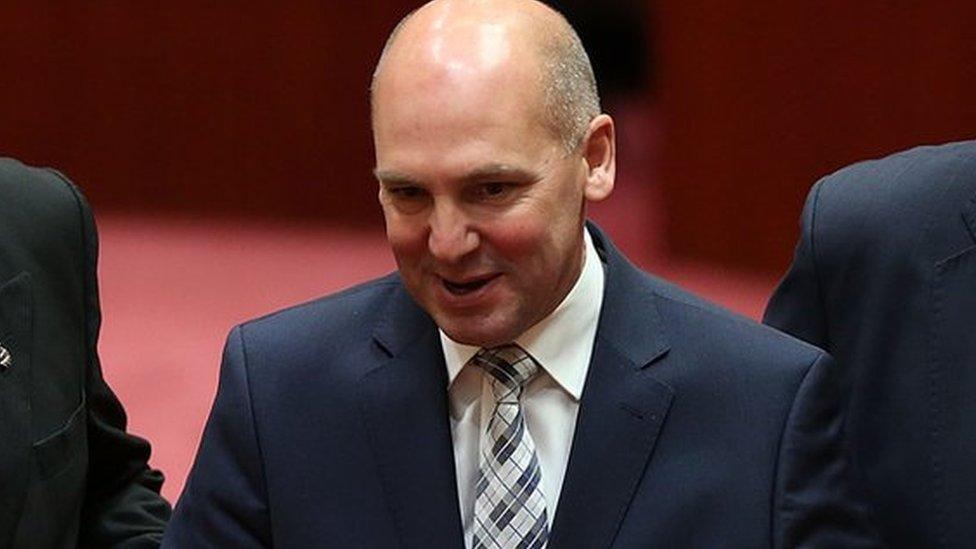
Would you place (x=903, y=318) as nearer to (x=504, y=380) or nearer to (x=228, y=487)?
(x=504, y=380)

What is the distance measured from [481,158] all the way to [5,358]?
1.74 feet

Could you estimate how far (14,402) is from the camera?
1.87 m

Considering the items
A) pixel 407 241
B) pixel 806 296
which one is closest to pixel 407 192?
pixel 407 241

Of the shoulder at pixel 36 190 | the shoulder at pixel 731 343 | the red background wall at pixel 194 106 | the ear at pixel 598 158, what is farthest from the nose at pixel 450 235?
the red background wall at pixel 194 106

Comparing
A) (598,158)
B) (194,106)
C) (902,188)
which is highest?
(598,158)

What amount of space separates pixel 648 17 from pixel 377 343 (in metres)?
2.91

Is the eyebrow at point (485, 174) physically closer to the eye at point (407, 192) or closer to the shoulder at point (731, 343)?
the eye at point (407, 192)

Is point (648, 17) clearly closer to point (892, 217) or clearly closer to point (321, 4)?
point (321, 4)

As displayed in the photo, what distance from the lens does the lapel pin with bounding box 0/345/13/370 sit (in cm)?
187

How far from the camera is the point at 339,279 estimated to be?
394 cm

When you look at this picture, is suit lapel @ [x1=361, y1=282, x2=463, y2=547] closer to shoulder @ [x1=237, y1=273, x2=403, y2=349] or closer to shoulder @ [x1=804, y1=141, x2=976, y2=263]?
shoulder @ [x1=237, y1=273, x2=403, y2=349]

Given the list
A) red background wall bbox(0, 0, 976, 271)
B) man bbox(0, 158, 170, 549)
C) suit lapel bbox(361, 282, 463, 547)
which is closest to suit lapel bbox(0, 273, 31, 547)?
man bbox(0, 158, 170, 549)

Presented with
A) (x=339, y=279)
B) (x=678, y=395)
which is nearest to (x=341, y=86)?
(x=339, y=279)

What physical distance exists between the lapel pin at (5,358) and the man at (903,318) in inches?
24.3
